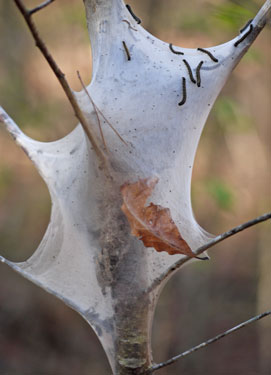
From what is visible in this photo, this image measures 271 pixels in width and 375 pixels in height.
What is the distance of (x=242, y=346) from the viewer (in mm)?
7395

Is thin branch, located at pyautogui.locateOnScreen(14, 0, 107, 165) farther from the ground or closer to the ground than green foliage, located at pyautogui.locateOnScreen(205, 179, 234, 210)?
closer to the ground

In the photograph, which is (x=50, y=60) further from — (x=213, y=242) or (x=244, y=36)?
(x=244, y=36)

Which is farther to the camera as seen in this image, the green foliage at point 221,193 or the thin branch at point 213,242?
the green foliage at point 221,193

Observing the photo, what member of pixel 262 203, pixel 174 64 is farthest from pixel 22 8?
pixel 262 203

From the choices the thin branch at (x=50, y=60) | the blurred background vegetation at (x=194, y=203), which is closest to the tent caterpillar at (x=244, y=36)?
the blurred background vegetation at (x=194, y=203)

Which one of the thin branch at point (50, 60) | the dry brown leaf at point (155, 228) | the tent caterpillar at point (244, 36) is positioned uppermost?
the tent caterpillar at point (244, 36)

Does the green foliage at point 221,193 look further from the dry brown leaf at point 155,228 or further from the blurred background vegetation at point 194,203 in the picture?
the dry brown leaf at point 155,228

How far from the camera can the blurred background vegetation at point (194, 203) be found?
4.18 meters

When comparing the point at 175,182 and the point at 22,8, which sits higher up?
the point at 175,182

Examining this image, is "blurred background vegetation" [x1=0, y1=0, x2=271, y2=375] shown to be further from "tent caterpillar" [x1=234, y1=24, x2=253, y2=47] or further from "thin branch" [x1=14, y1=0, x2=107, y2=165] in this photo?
"thin branch" [x1=14, y1=0, x2=107, y2=165]

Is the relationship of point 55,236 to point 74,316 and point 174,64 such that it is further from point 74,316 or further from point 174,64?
point 74,316

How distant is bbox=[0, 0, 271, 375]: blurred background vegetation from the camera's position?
13.7 feet

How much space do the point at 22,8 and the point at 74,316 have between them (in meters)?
6.94

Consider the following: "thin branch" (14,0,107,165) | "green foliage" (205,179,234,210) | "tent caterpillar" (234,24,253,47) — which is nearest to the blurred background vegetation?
"green foliage" (205,179,234,210)
